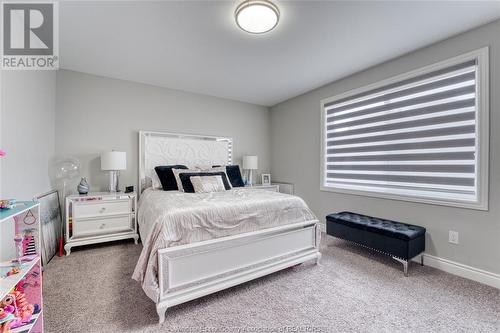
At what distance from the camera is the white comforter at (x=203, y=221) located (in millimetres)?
1633

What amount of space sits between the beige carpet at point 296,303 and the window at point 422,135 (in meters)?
0.94

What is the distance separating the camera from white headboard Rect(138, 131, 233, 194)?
3.53 m

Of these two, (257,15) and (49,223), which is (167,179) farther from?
(257,15)

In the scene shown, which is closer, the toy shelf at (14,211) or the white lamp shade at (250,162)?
the toy shelf at (14,211)

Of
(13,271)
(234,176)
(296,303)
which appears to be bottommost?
(296,303)

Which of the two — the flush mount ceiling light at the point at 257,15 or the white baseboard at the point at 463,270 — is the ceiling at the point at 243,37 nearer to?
the flush mount ceiling light at the point at 257,15

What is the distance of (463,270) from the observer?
7.19 ft

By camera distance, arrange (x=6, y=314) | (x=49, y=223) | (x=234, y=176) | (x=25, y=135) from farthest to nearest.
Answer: (x=234, y=176) → (x=49, y=223) → (x=25, y=135) → (x=6, y=314)

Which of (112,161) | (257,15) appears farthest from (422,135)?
(112,161)

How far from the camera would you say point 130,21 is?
2.04 m

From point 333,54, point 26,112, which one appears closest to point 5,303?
point 26,112

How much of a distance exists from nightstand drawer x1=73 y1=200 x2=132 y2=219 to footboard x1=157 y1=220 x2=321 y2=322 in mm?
1782

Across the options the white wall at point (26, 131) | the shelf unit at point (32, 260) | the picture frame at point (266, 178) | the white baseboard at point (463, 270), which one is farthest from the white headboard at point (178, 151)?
the white baseboard at point (463, 270)

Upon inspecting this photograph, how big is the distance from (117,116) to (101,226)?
1710 millimetres
